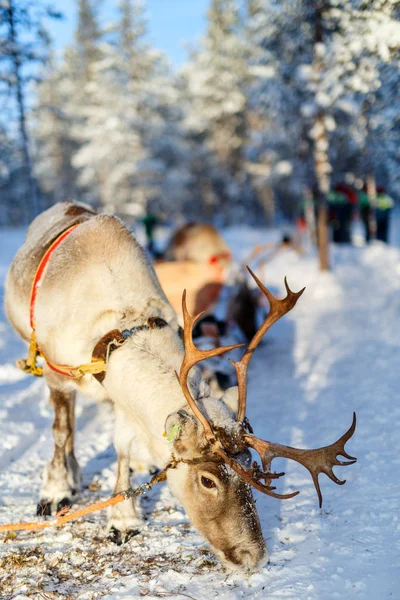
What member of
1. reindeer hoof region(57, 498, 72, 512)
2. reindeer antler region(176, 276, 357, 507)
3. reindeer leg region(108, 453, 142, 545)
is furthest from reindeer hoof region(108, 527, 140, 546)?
reindeer antler region(176, 276, 357, 507)

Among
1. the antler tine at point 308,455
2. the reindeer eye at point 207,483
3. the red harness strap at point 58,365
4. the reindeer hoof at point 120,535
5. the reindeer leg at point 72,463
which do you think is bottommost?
the reindeer hoof at point 120,535

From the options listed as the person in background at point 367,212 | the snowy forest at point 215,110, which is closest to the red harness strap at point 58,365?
the snowy forest at point 215,110

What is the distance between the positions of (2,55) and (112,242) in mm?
15713

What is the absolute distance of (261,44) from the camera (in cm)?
1468

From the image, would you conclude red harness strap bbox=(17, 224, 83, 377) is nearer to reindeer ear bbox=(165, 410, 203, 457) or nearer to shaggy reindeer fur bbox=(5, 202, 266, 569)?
shaggy reindeer fur bbox=(5, 202, 266, 569)

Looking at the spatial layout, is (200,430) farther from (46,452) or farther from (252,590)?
(46,452)

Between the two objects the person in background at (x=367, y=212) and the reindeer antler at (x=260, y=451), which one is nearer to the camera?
the reindeer antler at (x=260, y=451)

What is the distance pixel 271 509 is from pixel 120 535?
1.13m

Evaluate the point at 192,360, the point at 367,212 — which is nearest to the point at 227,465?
Answer: the point at 192,360

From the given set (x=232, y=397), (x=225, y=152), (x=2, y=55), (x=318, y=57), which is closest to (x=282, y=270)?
(x=318, y=57)

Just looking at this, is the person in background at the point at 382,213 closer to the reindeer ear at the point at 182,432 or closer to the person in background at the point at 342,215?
the person in background at the point at 342,215

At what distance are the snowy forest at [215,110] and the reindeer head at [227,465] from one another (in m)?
5.96

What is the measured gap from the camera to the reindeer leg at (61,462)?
4223 mm

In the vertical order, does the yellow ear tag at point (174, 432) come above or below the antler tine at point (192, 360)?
below
